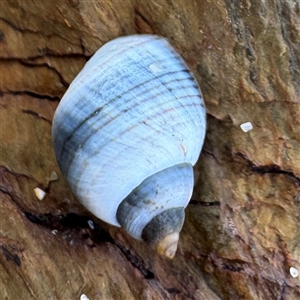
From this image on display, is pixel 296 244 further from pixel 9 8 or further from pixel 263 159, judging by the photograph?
pixel 9 8

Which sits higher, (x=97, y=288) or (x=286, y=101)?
(x=286, y=101)

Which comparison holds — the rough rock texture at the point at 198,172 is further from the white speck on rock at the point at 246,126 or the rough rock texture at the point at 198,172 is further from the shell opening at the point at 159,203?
the shell opening at the point at 159,203

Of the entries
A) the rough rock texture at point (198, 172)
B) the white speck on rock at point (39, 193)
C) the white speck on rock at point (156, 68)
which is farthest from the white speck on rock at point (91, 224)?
the white speck on rock at point (156, 68)

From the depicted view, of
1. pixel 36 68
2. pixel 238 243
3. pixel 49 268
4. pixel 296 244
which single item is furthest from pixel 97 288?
pixel 36 68

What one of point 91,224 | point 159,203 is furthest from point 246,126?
point 91,224

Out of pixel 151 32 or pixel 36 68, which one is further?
pixel 36 68

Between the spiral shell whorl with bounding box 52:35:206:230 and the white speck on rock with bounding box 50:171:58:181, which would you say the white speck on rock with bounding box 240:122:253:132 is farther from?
the white speck on rock with bounding box 50:171:58:181

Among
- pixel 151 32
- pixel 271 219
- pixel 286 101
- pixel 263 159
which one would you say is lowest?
pixel 271 219
